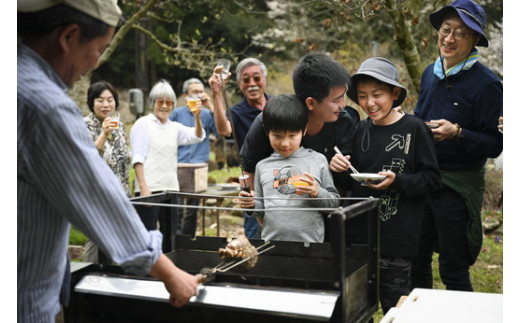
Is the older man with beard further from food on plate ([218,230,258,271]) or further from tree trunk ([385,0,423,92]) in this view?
food on plate ([218,230,258,271])

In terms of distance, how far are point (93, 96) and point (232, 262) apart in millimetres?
2771

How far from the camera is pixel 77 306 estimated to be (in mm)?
2209

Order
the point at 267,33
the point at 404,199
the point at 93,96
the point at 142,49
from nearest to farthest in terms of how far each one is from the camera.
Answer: the point at 404,199, the point at 93,96, the point at 142,49, the point at 267,33

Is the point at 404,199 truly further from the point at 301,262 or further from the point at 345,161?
the point at 301,262

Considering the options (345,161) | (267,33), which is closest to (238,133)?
(345,161)

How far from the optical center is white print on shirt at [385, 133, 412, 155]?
9.94ft

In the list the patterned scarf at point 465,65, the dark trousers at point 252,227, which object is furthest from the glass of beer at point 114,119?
the patterned scarf at point 465,65

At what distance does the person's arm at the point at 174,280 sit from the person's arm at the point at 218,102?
7.72ft

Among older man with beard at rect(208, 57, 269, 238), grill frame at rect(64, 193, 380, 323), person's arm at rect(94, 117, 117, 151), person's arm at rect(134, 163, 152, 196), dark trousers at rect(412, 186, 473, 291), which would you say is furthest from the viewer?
person's arm at rect(134, 163, 152, 196)

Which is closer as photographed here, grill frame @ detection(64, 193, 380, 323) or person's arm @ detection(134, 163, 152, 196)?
grill frame @ detection(64, 193, 380, 323)

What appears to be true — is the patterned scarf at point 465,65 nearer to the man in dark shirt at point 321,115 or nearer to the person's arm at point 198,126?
the man in dark shirt at point 321,115

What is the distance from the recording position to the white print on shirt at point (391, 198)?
3.03 meters

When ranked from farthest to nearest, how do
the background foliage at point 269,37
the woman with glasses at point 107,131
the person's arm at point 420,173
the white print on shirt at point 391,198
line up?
the background foliage at point 269,37, the woman with glasses at point 107,131, the white print on shirt at point 391,198, the person's arm at point 420,173

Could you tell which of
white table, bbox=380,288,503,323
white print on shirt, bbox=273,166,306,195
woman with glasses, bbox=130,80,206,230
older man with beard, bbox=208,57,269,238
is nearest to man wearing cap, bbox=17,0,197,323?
white table, bbox=380,288,503,323
